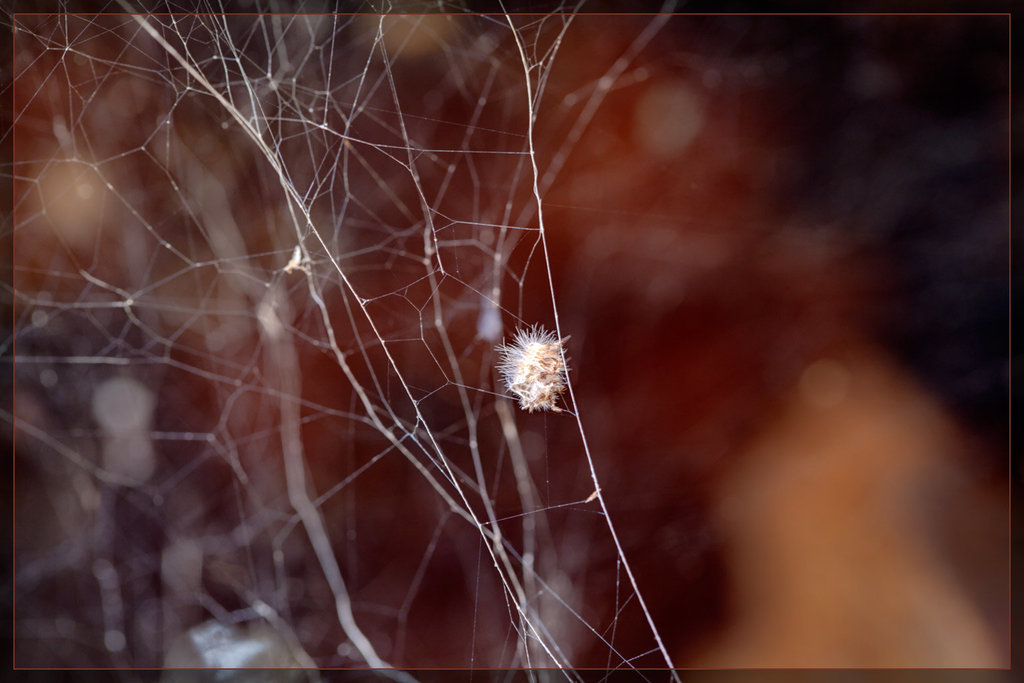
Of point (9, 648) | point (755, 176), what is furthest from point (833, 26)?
point (9, 648)

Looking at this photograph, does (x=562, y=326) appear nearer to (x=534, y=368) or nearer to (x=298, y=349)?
(x=534, y=368)

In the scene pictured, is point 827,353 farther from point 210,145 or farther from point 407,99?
point 210,145

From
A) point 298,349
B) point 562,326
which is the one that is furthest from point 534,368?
point 298,349
